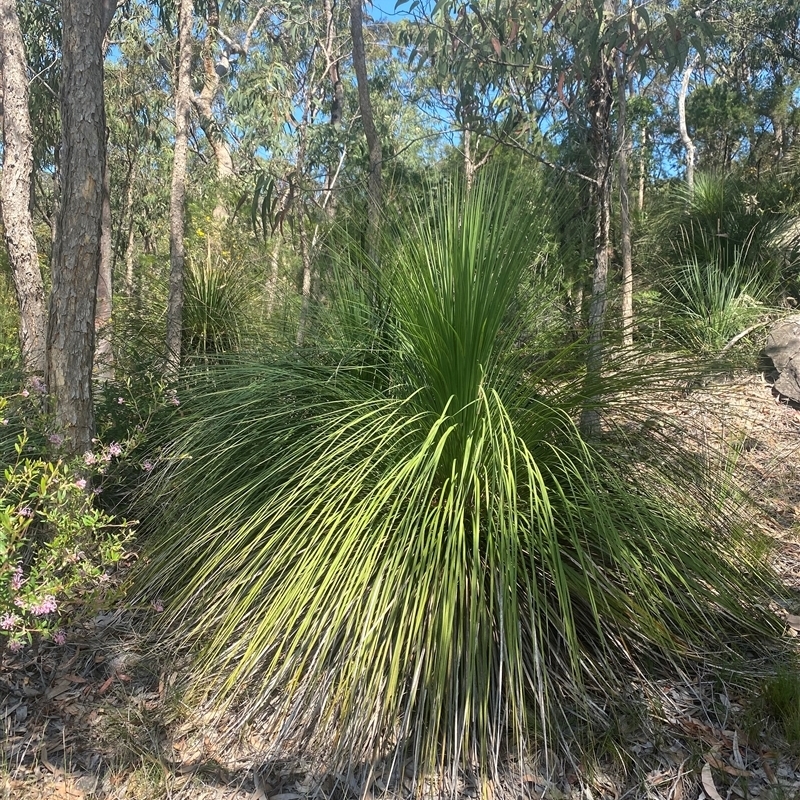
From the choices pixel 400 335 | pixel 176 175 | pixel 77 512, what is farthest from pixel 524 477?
pixel 176 175

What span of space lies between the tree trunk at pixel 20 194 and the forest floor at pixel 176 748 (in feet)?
7.40

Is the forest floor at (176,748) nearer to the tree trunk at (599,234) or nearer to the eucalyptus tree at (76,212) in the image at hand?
the eucalyptus tree at (76,212)

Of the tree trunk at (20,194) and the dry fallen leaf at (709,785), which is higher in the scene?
the tree trunk at (20,194)

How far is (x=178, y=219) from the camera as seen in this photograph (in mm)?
4645

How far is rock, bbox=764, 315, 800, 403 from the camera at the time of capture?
4684 mm

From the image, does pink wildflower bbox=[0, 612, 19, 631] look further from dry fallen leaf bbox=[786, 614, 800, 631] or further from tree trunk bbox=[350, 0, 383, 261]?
dry fallen leaf bbox=[786, 614, 800, 631]

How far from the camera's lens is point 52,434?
2936mm

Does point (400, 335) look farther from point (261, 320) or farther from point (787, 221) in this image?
point (787, 221)

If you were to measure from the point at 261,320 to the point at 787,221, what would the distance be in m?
5.20

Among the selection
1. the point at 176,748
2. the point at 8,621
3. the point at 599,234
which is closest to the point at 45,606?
the point at 8,621

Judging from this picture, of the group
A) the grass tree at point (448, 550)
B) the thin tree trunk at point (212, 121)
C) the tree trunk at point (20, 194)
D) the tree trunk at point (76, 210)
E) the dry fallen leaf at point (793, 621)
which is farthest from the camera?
the thin tree trunk at point (212, 121)

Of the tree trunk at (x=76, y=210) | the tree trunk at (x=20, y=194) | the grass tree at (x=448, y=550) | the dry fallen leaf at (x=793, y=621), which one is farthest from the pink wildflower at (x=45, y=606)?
the tree trunk at (x=20, y=194)

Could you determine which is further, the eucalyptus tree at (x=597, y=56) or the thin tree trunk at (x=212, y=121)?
the thin tree trunk at (x=212, y=121)

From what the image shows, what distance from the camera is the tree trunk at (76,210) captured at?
2.94 m
